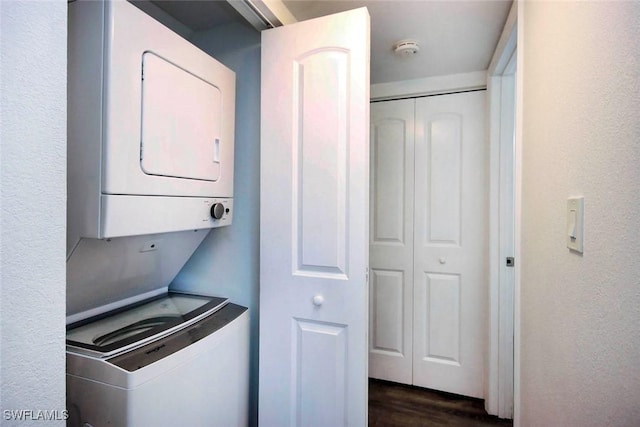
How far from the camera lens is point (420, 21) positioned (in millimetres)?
1567

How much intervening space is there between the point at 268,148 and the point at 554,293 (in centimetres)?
122

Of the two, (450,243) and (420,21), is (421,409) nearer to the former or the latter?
(450,243)

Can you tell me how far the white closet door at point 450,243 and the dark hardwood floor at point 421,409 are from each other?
0.26 feet

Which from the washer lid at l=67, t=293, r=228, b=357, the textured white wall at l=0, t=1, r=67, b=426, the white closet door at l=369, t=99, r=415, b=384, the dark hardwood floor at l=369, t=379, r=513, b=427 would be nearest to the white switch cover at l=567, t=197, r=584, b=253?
the textured white wall at l=0, t=1, r=67, b=426

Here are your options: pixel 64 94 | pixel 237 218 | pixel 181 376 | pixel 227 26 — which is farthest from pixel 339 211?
pixel 227 26

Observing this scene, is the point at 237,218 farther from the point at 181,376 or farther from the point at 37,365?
the point at 37,365

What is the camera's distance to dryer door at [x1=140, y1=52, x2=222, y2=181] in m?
1.07

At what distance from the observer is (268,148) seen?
4.82 ft

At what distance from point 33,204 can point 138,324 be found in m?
0.93

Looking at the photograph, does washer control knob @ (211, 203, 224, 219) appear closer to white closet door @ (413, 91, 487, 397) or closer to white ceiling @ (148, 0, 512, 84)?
white ceiling @ (148, 0, 512, 84)

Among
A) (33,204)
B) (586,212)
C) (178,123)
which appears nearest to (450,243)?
(586,212)

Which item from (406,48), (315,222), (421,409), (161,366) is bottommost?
(421,409)

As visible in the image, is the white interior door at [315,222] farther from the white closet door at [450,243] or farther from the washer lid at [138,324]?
the white closet door at [450,243]

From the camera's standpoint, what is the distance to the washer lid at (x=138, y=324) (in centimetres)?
106
